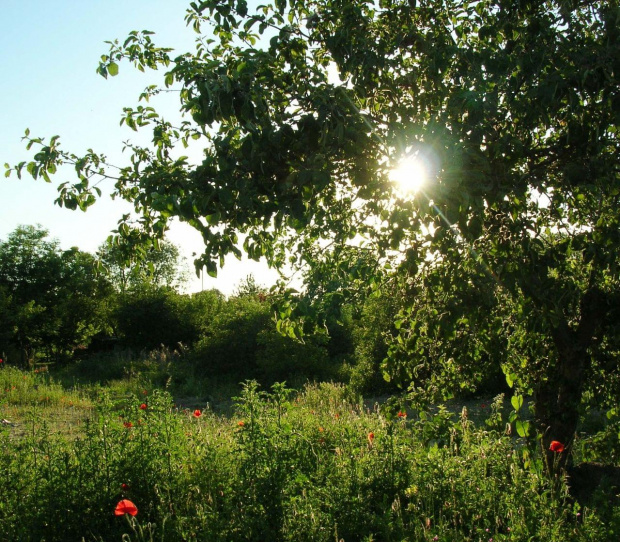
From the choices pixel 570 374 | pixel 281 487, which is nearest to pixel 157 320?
pixel 281 487

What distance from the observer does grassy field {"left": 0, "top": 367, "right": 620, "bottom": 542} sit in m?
3.38

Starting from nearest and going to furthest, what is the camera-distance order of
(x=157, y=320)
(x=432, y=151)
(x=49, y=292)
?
(x=432, y=151) → (x=157, y=320) → (x=49, y=292)

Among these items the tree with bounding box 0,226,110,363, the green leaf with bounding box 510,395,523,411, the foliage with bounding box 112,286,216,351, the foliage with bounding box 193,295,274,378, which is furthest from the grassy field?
the tree with bounding box 0,226,110,363

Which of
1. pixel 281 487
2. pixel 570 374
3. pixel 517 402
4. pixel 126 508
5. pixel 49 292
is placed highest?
pixel 49 292

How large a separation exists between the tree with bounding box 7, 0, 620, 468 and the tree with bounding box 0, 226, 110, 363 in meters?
18.9

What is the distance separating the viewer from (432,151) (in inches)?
98.1

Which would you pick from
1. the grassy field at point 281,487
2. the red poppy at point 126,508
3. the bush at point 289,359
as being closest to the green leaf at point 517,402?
the grassy field at point 281,487

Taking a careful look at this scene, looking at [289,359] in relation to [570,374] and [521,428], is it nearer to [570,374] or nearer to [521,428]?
[570,374]

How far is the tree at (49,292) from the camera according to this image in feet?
68.5

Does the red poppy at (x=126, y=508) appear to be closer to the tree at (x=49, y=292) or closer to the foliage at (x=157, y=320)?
the foliage at (x=157, y=320)

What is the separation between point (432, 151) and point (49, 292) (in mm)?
22057

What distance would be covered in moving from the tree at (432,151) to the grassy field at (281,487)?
2.13ft

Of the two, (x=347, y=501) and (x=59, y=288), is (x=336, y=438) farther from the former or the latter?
(x=59, y=288)

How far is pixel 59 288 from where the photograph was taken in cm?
2227
